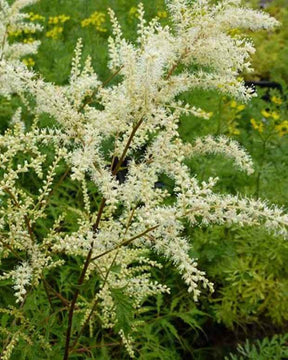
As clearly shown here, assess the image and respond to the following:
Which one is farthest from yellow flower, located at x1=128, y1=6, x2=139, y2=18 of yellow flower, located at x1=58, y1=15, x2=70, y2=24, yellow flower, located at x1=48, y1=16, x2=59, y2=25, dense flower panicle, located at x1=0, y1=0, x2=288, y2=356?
dense flower panicle, located at x1=0, y1=0, x2=288, y2=356

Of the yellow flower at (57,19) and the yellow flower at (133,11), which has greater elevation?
the yellow flower at (133,11)

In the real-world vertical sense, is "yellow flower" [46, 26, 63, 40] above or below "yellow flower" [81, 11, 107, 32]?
below

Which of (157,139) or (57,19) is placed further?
(57,19)

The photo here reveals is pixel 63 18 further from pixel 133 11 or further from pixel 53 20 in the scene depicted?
pixel 133 11

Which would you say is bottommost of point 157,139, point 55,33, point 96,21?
point 55,33

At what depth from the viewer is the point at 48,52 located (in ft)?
22.1

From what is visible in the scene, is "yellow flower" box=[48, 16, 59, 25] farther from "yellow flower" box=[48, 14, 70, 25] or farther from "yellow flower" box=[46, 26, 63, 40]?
"yellow flower" box=[46, 26, 63, 40]

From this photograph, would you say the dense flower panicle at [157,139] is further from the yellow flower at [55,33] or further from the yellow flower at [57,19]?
the yellow flower at [57,19]

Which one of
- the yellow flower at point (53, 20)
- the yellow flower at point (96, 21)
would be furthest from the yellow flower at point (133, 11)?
the yellow flower at point (53, 20)

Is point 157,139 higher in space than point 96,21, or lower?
higher

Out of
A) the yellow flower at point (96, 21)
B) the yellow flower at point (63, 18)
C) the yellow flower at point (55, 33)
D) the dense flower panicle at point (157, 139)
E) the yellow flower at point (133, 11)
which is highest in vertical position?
the dense flower panicle at point (157, 139)

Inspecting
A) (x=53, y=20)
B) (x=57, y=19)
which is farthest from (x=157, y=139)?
(x=53, y=20)

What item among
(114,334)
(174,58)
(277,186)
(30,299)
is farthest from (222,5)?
(277,186)

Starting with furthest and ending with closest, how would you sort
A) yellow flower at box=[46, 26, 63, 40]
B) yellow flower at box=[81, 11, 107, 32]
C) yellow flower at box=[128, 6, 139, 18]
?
yellow flower at box=[128, 6, 139, 18] < yellow flower at box=[81, 11, 107, 32] < yellow flower at box=[46, 26, 63, 40]
